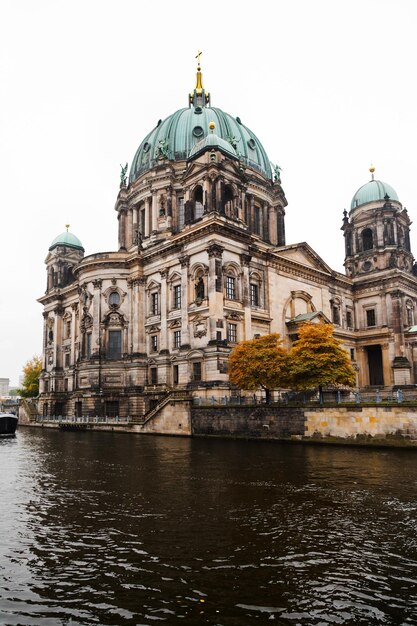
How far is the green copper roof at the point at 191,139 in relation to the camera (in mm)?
68812

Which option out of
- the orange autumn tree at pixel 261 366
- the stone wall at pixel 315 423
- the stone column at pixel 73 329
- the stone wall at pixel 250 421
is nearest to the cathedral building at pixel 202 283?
the stone column at pixel 73 329

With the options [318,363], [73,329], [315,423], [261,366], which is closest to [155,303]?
[73,329]

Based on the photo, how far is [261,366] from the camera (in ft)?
131

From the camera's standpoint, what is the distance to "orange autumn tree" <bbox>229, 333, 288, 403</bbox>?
3988cm

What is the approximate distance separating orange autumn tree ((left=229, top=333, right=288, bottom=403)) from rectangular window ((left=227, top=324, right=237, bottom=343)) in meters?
7.11

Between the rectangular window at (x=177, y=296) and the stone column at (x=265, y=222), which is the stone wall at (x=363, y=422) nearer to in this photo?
the rectangular window at (x=177, y=296)

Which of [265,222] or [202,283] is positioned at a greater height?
[265,222]

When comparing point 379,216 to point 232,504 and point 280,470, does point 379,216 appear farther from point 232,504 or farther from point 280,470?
point 232,504

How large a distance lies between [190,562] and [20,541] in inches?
171

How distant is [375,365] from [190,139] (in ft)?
137

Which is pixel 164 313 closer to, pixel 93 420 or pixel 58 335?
pixel 93 420

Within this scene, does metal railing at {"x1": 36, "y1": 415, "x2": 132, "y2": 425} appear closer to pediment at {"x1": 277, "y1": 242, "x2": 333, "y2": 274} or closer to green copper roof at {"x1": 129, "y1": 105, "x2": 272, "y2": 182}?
pediment at {"x1": 277, "y1": 242, "x2": 333, "y2": 274}

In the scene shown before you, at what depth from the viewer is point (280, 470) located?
21625mm

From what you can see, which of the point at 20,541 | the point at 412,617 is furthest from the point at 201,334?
the point at 412,617
